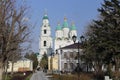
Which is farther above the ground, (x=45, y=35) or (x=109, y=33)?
(x=45, y=35)

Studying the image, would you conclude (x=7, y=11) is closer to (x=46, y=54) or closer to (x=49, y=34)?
(x=49, y=34)

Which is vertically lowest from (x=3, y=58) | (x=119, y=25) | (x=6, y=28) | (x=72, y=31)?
(x=3, y=58)

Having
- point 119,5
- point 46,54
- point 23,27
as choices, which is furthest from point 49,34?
point 23,27

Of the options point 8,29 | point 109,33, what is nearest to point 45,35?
point 109,33

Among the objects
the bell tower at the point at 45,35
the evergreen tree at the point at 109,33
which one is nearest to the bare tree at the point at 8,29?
the evergreen tree at the point at 109,33

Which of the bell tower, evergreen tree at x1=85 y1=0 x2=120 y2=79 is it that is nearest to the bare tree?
evergreen tree at x1=85 y1=0 x2=120 y2=79

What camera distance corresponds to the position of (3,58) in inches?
899

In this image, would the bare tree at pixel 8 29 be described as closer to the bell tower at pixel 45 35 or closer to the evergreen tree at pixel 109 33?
the evergreen tree at pixel 109 33

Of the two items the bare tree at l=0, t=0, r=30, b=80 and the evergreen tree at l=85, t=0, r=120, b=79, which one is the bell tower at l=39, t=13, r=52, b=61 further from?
the bare tree at l=0, t=0, r=30, b=80

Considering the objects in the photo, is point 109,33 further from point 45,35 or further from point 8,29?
point 45,35

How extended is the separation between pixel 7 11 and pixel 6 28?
46.1 inches

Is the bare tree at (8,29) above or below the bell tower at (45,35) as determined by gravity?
below

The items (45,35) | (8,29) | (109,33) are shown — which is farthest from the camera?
(45,35)

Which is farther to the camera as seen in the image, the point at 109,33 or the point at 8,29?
the point at 109,33
